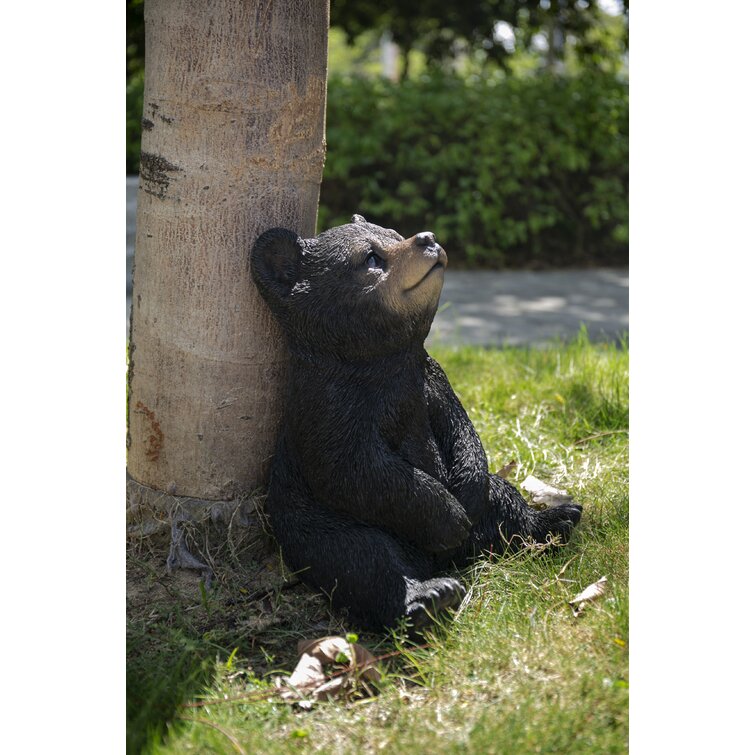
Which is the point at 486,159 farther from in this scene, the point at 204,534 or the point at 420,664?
the point at 420,664

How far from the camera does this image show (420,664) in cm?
238

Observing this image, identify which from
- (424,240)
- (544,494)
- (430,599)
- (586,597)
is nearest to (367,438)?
(430,599)

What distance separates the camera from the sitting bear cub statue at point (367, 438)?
259 cm

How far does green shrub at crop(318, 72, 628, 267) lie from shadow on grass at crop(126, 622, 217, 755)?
5912 mm

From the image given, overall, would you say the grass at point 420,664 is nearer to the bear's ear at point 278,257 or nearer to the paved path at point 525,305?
the bear's ear at point 278,257

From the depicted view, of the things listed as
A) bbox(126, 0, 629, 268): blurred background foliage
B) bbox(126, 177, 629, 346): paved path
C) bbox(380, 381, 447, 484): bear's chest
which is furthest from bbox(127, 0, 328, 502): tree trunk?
bbox(126, 0, 629, 268): blurred background foliage

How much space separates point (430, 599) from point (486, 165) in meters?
5.96

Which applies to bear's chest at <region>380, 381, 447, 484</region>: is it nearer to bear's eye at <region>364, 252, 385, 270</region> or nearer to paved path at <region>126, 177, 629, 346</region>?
bear's eye at <region>364, 252, 385, 270</region>

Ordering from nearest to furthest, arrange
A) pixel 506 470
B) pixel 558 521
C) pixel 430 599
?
pixel 430 599, pixel 558 521, pixel 506 470

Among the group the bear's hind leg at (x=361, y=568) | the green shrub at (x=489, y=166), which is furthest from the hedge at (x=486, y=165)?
the bear's hind leg at (x=361, y=568)

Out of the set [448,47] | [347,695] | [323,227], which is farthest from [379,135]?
[347,695]

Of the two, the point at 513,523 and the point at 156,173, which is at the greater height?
the point at 156,173

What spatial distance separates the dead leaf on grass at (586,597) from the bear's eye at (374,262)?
41.9 inches

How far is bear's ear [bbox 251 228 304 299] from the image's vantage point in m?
2.74
